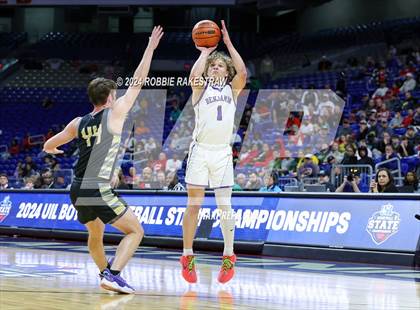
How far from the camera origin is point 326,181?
16281 mm

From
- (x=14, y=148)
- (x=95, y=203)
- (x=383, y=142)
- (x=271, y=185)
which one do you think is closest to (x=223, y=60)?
(x=95, y=203)

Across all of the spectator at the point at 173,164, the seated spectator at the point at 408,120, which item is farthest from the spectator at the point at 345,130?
the spectator at the point at 173,164

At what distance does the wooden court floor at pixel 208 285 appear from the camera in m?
6.81

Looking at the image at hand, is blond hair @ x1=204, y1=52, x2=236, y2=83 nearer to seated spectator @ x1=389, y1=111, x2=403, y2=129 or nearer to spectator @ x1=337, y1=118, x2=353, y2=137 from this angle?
spectator @ x1=337, y1=118, x2=353, y2=137

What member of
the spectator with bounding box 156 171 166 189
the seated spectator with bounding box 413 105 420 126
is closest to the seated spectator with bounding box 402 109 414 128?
the seated spectator with bounding box 413 105 420 126

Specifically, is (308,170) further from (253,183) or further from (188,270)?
(188,270)

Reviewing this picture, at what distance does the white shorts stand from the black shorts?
1183 mm

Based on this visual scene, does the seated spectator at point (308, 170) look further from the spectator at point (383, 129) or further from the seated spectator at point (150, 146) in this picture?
the seated spectator at point (150, 146)

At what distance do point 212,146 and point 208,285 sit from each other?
1.40 m

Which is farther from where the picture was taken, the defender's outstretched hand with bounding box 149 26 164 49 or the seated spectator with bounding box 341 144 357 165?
the seated spectator with bounding box 341 144 357 165

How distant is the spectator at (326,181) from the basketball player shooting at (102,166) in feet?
27.2

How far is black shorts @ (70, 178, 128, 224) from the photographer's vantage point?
24.6 ft

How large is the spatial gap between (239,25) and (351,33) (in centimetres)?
611

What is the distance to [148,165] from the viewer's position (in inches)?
752
